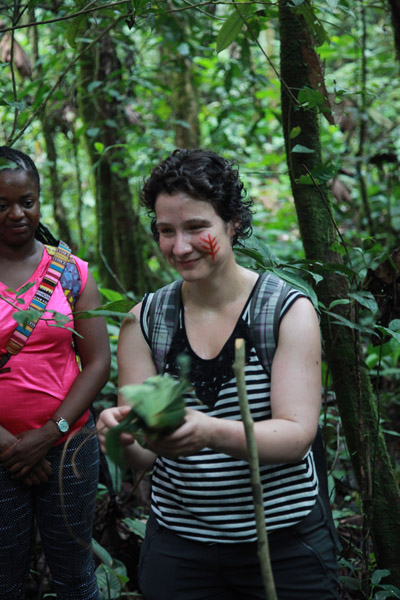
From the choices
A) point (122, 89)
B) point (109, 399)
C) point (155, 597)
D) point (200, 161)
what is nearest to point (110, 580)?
point (155, 597)

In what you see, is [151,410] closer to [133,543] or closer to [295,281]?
[295,281]

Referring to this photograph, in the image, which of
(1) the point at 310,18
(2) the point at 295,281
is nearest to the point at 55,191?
(1) the point at 310,18

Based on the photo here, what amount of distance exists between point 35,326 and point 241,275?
2.69ft

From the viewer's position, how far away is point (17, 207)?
7.04 feet

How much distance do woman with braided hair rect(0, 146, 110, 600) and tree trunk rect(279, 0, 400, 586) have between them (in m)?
0.98

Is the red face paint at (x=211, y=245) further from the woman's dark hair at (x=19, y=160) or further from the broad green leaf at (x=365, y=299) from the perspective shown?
the woman's dark hair at (x=19, y=160)

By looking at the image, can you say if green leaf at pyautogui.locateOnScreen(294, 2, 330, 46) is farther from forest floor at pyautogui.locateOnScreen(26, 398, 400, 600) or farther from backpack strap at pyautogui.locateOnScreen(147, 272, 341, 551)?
forest floor at pyautogui.locateOnScreen(26, 398, 400, 600)

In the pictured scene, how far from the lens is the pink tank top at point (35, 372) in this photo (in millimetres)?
2121

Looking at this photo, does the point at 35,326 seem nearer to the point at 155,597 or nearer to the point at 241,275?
the point at 241,275

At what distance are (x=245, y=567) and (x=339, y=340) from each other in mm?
1176

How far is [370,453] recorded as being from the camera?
96.5 inches

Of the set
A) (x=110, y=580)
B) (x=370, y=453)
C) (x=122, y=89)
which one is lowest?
(x=110, y=580)

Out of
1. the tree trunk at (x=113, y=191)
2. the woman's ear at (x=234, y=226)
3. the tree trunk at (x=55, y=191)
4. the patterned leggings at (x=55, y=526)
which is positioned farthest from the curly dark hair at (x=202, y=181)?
the tree trunk at (x=55, y=191)

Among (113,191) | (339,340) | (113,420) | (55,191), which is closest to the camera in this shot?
(113,420)
